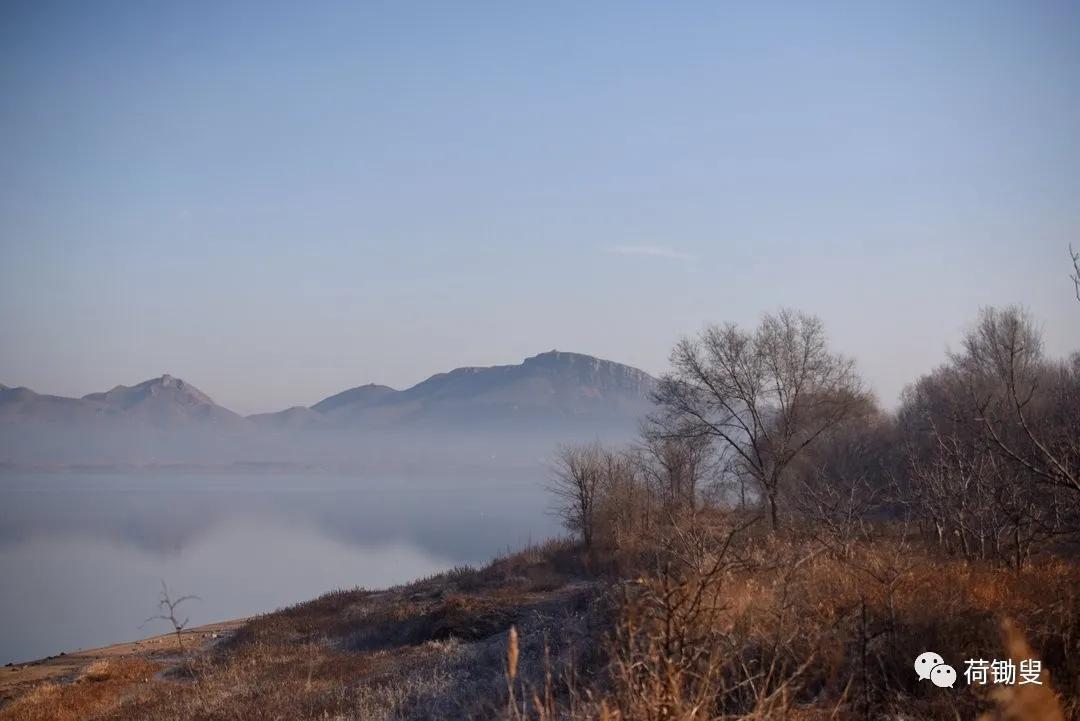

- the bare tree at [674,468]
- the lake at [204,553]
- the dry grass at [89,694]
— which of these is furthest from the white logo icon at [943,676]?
the bare tree at [674,468]

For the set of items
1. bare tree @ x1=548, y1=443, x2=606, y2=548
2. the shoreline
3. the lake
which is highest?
bare tree @ x1=548, y1=443, x2=606, y2=548

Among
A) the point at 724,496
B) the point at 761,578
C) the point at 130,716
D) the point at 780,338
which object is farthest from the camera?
the point at 724,496

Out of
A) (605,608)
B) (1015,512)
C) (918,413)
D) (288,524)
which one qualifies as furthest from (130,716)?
(288,524)

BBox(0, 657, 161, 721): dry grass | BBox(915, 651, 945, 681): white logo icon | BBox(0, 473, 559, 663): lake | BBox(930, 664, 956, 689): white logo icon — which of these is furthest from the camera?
BBox(0, 473, 559, 663): lake

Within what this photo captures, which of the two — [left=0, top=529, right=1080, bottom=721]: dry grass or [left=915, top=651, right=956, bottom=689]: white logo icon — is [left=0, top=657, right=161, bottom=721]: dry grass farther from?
[left=915, top=651, right=956, bottom=689]: white logo icon

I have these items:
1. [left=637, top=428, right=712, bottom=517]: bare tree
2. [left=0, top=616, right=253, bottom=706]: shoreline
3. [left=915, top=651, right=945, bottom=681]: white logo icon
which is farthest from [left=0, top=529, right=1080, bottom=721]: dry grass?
[left=637, top=428, right=712, bottom=517]: bare tree

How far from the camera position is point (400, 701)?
38.0ft

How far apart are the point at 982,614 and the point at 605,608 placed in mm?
6451

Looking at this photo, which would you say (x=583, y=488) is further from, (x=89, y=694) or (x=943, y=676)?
(x=943, y=676)

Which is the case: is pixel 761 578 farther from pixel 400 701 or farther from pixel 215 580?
pixel 215 580

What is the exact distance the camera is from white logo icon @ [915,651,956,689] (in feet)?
23.6

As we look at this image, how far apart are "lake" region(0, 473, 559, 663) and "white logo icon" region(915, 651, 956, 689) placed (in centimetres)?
2512

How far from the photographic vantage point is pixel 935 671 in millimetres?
7355

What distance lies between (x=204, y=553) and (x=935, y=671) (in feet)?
269
